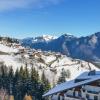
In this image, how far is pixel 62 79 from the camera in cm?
16512

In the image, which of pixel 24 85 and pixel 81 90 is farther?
pixel 24 85

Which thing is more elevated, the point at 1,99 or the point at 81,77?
the point at 81,77

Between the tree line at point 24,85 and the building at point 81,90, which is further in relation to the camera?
the tree line at point 24,85

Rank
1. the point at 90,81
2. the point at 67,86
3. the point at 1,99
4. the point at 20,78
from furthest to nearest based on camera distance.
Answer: the point at 20,78, the point at 1,99, the point at 67,86, the point at 90,81

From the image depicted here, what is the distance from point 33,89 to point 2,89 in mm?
16949

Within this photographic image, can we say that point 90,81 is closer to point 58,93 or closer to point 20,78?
point 58,93

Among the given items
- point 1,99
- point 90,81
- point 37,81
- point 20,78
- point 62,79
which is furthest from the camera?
point 62,79

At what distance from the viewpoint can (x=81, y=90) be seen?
79188 mm

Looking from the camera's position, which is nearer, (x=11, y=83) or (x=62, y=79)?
Result: (x=11, y=83)

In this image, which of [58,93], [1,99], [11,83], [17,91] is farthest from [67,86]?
[11,83]

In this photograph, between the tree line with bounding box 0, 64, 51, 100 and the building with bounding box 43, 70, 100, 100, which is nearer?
the building with bounding box 43, 70, 100, 100

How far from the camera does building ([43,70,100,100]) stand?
77125mm

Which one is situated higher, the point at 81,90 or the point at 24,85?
the point at 81,90

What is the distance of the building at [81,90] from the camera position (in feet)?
253
